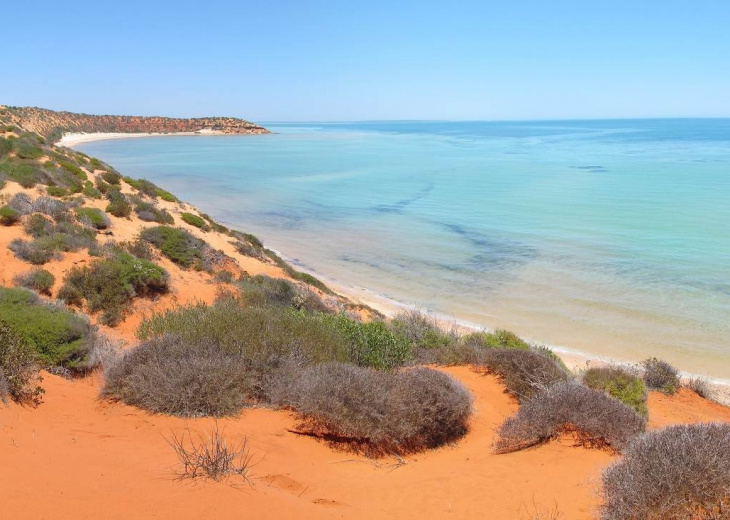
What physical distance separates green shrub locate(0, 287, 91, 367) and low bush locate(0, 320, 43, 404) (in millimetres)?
1050

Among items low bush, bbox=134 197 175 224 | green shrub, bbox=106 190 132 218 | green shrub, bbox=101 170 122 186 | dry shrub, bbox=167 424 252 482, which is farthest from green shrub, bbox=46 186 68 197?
dry shrub, bbox=167 424 252 482

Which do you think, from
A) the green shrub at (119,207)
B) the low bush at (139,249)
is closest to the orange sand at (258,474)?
the low bush at (139,249)

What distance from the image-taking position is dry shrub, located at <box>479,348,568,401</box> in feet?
27.9

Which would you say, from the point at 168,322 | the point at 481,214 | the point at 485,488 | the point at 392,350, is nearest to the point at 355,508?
the point at 485,488

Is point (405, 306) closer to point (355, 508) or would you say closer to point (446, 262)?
point (446, 262)

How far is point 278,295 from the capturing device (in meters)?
13.9

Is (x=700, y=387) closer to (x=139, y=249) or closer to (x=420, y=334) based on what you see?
(x=420, y=334)

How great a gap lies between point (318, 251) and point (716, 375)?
57.3ft

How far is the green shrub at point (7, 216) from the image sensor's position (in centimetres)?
1446

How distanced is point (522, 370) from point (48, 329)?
735 centimetres

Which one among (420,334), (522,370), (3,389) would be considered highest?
(3,389)

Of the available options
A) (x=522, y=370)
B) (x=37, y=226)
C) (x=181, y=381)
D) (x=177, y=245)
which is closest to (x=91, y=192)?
(x=37, y=226)

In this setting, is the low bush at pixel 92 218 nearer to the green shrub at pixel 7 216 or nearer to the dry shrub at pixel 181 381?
the green shrub at pixel 7 216

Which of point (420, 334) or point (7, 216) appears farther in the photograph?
point (7, 216)
